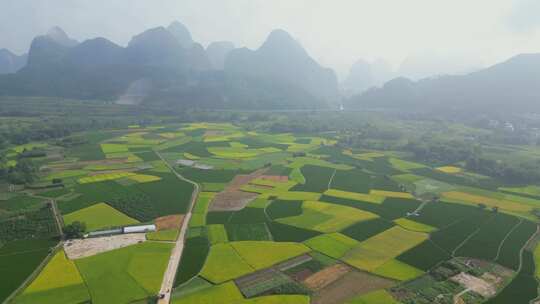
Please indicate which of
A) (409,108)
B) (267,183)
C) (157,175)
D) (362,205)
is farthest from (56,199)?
(409,108)

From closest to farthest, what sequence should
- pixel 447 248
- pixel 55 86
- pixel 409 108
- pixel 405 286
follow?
pixel 405 286 → pixel 447 248 → pixel 55 86 → pixel 409 108

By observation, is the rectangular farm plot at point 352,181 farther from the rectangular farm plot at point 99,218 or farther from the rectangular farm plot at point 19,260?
the rectangular farm plot at point 19,260

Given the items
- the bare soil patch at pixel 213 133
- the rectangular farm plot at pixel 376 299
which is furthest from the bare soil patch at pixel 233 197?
the bare soil patch at pixel 213 133

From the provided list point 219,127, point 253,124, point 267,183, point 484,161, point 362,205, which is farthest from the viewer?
point 253,124

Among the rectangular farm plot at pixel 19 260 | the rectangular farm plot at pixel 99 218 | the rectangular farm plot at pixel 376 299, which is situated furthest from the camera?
the rectangular farm plot at pixel 99 218

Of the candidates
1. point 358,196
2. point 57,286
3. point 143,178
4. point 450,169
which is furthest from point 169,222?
point 450,169

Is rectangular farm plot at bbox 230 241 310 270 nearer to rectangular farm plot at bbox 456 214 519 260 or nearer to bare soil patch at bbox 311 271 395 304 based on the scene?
bare soil patch at bbox 311 271 395 304

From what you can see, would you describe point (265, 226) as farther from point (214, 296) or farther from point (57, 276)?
point (57, 276)

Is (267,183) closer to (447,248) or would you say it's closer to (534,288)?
(447,248)
